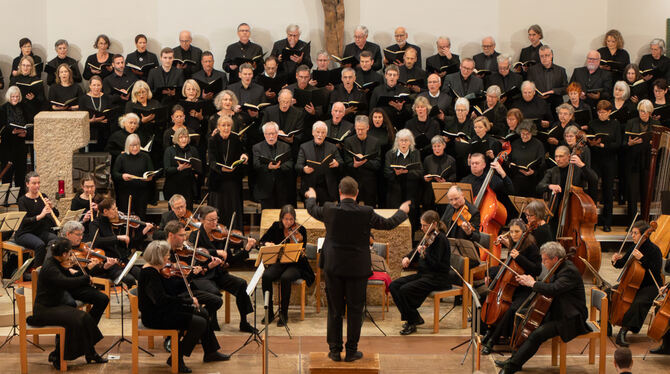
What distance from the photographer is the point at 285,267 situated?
313 inches

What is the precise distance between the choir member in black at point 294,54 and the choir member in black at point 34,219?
10.7ft

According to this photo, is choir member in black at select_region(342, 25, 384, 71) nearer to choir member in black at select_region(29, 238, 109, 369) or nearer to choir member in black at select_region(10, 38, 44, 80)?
choir member in black at select_region(10, 38, 44, 80)

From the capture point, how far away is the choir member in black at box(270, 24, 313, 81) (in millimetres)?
11180

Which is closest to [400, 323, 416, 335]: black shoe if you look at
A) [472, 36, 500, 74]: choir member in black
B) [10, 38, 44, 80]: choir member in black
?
[472, 36, 500, 74]: choir member in black

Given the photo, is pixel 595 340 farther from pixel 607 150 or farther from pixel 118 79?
pixel 118 79

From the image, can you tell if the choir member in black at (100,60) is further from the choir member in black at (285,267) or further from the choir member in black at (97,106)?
the choir member in black at (285,267)

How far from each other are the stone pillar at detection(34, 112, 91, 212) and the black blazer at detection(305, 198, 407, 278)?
14.5 ft

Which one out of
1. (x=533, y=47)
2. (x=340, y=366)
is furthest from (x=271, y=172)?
(x=533, y=47)

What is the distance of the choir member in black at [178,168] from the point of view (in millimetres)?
9672

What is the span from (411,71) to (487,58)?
113cm

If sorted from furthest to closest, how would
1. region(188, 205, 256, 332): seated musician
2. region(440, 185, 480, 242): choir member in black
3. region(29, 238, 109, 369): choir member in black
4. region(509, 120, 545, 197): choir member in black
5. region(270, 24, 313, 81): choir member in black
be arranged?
region(270, 24, 313, 81): choir member in black, region(509, 120, 545, 197): choir member in black, region(440, 185, 480, 242): choir member in black, region(188, 205, 256, 332): seated musician, region(29, 238, 109, 369): choir member in black

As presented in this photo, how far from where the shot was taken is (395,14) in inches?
500

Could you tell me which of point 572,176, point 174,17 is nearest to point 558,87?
point 572,176

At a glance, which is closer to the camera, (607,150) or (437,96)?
(607,150)
